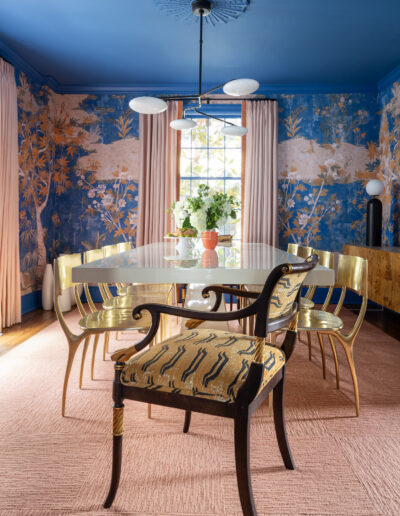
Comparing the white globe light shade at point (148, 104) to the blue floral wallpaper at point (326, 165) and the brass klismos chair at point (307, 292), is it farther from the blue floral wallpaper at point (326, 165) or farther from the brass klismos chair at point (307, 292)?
the blue floral wallpaper at point (326, 165)

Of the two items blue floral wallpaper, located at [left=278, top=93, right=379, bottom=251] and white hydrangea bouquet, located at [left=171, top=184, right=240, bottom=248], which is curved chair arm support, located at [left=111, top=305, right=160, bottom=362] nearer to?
white hydrangea bouquet, located at [left=171, top=184, right=240, bottom=248]

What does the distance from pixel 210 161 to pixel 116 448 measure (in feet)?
14.9

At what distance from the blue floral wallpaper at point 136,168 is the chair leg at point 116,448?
3.98 meters

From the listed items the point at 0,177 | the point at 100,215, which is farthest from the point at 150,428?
the point at 100,215

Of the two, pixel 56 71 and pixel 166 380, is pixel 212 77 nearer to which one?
pixel 56 71

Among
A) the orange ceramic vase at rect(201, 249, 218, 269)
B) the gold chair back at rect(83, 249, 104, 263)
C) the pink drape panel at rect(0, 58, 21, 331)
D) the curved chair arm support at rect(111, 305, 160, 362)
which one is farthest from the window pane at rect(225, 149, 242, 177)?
the curved chair arm support at rect(111, 305, 160, 362)

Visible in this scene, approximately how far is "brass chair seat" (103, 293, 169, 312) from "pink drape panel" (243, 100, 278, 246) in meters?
2.60

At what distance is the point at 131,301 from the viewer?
249 cm

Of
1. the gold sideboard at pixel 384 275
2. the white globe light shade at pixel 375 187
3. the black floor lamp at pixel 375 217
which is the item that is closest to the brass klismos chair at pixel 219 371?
the gold sideboard at pixel 384 275

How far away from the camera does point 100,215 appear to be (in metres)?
5.12

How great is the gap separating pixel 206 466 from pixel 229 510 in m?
0.25

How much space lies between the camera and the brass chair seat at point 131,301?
7.80ft

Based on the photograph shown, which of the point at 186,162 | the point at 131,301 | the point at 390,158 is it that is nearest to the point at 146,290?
the point at 131,301

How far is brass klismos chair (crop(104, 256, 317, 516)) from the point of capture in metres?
1.06
